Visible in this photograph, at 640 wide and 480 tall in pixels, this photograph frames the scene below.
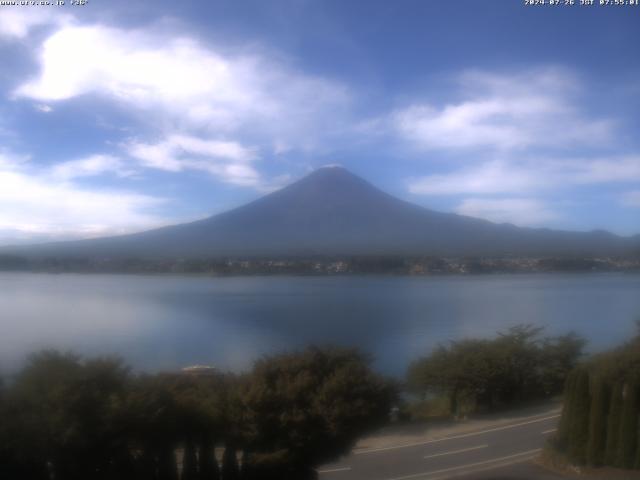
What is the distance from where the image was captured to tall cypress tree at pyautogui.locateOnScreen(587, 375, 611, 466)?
6660 mm

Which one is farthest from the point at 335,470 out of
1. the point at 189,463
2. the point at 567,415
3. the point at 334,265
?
the point at 334,265

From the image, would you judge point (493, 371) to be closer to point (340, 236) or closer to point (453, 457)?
point (453, 457)

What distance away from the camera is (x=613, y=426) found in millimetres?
6672

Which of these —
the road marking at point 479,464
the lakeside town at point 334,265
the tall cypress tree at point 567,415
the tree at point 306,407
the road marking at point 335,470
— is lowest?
the road marking at point 479,464

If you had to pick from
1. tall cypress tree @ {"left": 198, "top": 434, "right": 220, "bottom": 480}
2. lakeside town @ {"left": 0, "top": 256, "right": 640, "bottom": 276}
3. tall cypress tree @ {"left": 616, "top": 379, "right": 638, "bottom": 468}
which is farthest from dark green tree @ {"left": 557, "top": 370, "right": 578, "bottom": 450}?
lakeside town @ {"left": 0, "top": 256, "right": 640, "bottom": 276}

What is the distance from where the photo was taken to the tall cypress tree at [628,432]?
6.52m

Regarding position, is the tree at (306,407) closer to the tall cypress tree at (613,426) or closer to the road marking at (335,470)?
the road marking at (335,470)

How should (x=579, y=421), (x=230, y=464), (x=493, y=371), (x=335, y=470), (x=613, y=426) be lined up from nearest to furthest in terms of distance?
(x=230, y=464) < (x=335, y=470) < (x=613, y=426) < (x=579, y=421) < (x=493, y=371)

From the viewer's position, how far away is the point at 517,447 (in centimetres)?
733

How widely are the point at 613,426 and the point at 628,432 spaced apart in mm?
157

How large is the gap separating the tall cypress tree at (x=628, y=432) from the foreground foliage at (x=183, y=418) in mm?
2627

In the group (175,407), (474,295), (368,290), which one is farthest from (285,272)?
(175,407)

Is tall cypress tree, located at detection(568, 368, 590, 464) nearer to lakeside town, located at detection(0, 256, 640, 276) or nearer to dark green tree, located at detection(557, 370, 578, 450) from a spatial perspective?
dark green tree, located at detection(557, 370, 578, 450)

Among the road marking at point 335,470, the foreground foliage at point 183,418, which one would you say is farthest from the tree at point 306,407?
the road marking at point 335,470
